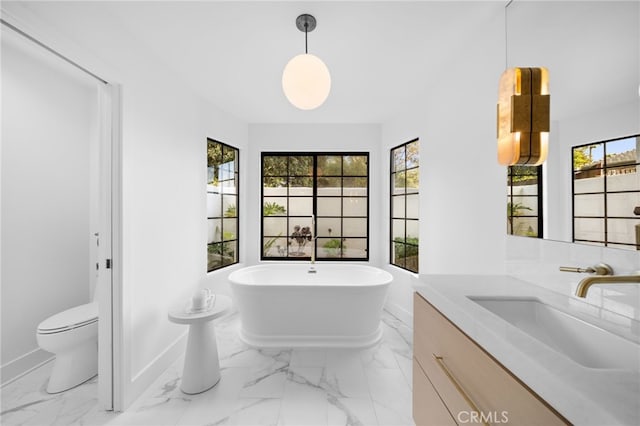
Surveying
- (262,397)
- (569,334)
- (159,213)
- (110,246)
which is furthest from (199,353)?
(569,334)

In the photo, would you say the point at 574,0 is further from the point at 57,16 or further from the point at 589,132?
the point at 57,16

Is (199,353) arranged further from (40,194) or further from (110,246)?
(40,194)

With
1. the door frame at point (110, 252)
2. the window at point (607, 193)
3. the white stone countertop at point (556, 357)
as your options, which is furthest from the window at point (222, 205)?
the window at point (607, 193)

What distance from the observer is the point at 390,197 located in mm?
3523

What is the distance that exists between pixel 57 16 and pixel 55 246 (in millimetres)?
1843

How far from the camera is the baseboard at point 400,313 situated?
2857mm

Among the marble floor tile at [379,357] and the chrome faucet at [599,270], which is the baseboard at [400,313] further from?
the chrome faucet at [599,270]

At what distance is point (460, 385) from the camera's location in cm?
97

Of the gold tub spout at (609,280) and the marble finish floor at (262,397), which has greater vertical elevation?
the gold tub spout at (609,280)

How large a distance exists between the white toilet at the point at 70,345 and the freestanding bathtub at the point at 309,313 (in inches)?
41.7

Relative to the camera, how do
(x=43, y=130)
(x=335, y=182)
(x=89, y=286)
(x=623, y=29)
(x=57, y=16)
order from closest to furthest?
1. (x=623, y=29)
2. (x=57, y=16)
3. (x=43, y=130)
4. (x=89, y=286)
5. (x=335, y=182)

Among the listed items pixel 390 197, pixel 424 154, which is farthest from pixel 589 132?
A: pixel 390 197

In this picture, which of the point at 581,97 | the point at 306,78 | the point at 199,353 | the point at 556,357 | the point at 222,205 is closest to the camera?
the point at 556,357

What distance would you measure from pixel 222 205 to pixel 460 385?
10.0 feet
